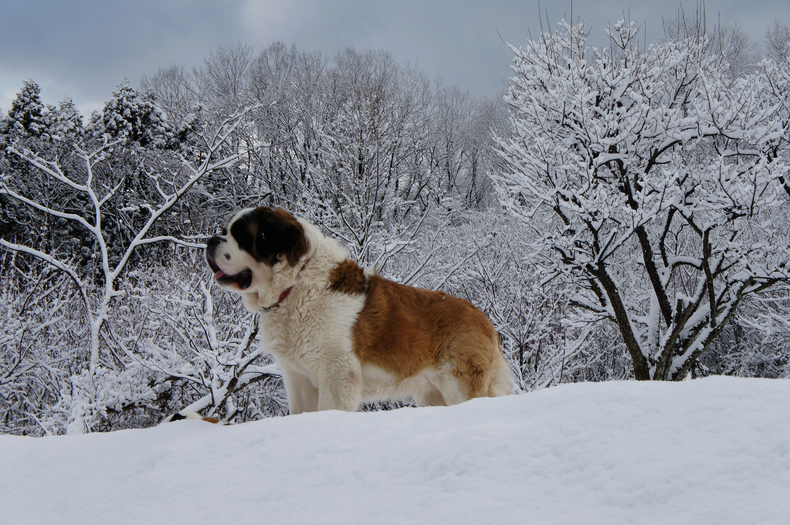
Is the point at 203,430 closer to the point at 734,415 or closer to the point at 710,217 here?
the point at 734,415

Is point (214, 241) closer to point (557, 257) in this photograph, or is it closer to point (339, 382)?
point (339, 382)

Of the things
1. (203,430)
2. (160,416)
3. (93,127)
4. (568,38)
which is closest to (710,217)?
(568,38)

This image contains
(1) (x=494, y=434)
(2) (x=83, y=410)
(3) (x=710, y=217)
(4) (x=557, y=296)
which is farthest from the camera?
(4) (x=557, y=296)

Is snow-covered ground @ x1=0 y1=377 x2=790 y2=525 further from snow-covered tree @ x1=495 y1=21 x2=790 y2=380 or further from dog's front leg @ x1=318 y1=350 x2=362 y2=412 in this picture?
snow-covered tree @ x1=495 y1=21 x2=790 y2=380

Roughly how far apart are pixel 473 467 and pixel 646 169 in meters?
8.88

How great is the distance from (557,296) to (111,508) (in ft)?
33.1

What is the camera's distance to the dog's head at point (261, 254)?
3.47m

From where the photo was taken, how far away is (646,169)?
881cm

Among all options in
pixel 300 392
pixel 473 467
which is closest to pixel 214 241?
pixel 300 392

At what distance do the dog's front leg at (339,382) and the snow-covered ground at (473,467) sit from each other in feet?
5.12

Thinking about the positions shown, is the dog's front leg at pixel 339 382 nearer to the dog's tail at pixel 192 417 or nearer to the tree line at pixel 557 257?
the dog's tail at pixel 192 417

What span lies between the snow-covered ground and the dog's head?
1.82 meters

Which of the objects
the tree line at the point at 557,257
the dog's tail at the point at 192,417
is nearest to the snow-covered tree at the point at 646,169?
the tree line at the point at 557,257

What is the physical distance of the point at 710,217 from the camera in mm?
8398
